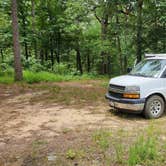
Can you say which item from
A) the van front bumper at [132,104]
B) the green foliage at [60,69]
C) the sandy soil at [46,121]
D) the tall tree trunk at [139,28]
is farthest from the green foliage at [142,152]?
the green foliage at [60,69]

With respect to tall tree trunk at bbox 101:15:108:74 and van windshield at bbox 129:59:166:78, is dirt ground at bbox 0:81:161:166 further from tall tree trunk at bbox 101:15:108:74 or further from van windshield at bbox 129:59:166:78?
tall tree trunk at bbox 101:15:108:74

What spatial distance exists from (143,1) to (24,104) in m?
8.32

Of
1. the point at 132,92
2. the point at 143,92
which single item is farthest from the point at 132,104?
the point at 143,92

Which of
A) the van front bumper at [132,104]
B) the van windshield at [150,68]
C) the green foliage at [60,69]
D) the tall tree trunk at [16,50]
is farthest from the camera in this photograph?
the green foliage at [60,69]

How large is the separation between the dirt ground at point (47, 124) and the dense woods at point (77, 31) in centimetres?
597

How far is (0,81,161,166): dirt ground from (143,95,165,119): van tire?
0.27 m

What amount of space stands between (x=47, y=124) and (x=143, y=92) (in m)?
2.70

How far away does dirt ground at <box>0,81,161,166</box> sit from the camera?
21.2ft

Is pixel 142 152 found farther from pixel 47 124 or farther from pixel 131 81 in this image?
pixel 131 81

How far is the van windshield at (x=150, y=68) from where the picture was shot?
946 cm

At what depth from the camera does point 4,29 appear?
22938 millimetres

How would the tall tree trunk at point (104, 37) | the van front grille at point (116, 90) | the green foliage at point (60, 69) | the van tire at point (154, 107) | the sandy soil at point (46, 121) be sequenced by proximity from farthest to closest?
the green foliage at point (60, 69) → the tall tree trunk at point (104, 37) → the van front grille at point (116, 90) → the van tire at point (154, 107) → the sandy soil at point (46, 121)

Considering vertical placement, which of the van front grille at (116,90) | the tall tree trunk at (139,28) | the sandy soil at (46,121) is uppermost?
the tall tree trunk at (139,28)

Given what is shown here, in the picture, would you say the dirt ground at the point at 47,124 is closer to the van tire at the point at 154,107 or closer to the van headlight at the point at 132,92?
the van tire at the point at 154,107
